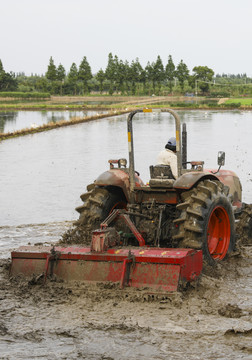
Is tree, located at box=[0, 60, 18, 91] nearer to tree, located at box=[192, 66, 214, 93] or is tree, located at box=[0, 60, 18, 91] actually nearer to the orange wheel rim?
tree, located at box=[192, 66, 214, 93]

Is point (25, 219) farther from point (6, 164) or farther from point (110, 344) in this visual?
point (6, 164)

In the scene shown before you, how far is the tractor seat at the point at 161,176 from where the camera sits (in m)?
8.80

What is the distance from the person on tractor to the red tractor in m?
0.09

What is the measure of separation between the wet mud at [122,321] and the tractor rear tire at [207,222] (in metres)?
0.54

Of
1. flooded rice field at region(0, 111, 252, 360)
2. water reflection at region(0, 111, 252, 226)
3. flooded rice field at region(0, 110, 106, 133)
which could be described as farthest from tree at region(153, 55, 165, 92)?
flooded rice field at region(0, 111, 252, 360)

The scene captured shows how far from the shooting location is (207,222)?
8.54 metres

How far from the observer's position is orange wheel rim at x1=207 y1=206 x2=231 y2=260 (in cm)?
934

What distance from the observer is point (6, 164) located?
26.5 metres

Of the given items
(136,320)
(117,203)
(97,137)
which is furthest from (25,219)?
(97,137)

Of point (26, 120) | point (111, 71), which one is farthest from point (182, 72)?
point (26, 120)

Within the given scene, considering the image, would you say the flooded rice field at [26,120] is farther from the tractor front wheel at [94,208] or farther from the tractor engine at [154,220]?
the tractor engine at [154,220]

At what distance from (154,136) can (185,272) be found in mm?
34225

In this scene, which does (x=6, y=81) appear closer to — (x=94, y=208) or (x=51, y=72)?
(x=51, y=72)

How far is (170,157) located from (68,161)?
1881cm
